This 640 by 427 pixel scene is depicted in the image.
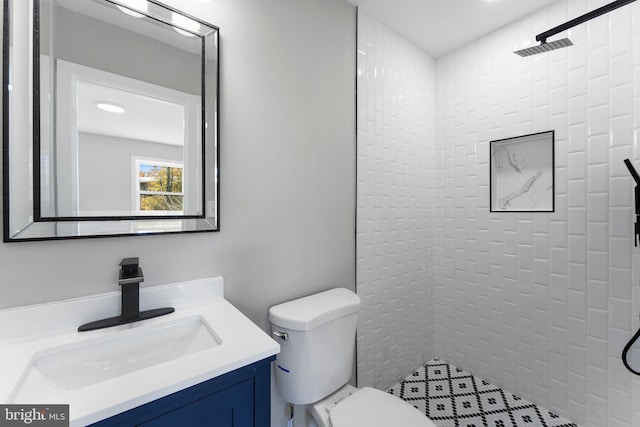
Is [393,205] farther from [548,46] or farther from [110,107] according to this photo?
[110,107]

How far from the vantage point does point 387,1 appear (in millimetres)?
1684

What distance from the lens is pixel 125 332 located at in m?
0.92

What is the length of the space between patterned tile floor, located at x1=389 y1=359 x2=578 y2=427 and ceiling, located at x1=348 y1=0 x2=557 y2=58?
246cm

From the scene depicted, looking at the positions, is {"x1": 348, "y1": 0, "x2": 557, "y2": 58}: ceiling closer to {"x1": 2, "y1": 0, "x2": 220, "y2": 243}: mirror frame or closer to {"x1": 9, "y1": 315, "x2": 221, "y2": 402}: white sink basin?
{"x1": 2, "y1": 0, "x2": 220, "y2": 243}: mirror frame

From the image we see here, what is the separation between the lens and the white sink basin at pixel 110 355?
74cm

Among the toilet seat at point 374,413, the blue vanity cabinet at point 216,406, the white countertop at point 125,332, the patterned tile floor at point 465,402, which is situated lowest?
the patterned tile floor at point 465,402

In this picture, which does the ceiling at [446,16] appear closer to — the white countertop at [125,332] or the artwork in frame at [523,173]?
the artwork in frame at [523,173]

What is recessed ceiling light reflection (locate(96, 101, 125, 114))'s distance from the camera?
3.28 ft

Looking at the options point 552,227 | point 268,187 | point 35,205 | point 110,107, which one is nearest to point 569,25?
point 552,227

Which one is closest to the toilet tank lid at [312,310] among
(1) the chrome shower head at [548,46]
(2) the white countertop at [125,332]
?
(2) the white countertop at [125,332]

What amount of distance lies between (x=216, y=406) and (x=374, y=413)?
0.77 m

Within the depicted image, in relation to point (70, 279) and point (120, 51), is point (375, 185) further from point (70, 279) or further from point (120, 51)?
point (70, 279)

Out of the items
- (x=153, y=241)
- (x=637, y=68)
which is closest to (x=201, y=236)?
(x=153, y=241)

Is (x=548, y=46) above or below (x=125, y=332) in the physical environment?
above
